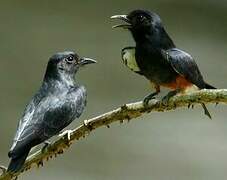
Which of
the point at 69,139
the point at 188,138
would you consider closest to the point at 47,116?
the point at 69,139

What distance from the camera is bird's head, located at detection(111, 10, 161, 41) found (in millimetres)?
1579

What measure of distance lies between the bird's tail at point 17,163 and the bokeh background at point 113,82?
67.6 inches

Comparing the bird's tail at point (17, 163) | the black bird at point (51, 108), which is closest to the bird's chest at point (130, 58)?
the black bird at point (51, 108)

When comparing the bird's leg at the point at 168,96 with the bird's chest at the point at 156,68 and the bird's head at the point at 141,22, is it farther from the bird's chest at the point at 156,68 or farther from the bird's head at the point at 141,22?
the bird's head at the point at 141,22

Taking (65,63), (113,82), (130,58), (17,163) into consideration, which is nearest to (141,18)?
(130,58)

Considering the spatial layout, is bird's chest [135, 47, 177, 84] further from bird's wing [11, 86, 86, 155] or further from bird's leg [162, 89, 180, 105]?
bird's wing [11, 86, 86, 155]

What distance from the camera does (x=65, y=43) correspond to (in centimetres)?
309

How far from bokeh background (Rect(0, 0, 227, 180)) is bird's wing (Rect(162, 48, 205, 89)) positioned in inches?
61.2

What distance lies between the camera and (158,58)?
1.54m

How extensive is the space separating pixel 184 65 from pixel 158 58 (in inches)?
2.6

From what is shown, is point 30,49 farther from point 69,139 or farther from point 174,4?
point 69,139

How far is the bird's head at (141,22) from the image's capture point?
5.18ft

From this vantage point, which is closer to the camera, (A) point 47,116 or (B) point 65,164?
(A) point 47,116

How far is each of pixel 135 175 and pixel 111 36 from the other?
0.71m
